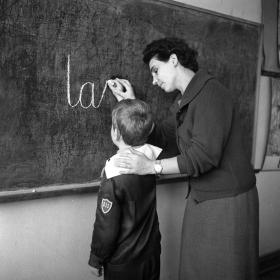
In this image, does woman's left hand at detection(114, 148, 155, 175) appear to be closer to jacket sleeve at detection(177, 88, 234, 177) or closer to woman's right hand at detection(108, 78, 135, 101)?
jacket sleeve at detection(177, 88, 234, 177)

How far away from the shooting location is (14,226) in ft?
5.65

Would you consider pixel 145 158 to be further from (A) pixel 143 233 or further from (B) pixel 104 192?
(A) pixel 143 233

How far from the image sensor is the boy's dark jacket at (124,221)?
1.51 metres

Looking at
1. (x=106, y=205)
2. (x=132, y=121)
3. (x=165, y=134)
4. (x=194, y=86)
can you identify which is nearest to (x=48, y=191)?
(x=106, y=205)

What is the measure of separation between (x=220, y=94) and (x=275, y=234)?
195cm

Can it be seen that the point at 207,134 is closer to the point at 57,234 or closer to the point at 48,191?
the point at 48,191

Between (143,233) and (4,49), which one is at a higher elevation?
(4,49)

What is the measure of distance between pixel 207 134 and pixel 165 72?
396mm

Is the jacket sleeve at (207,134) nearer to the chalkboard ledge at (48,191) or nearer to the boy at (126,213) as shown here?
the boy at (126,213)

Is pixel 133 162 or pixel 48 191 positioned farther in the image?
pixel 48 191

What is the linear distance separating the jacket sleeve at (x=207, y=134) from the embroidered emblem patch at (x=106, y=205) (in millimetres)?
335

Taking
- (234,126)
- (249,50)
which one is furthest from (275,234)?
(234,126)

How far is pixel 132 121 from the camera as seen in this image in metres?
1.54

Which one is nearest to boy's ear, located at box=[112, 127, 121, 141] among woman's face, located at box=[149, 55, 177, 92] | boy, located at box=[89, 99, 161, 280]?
boy, located at box=[89, 99, 161, 280]
